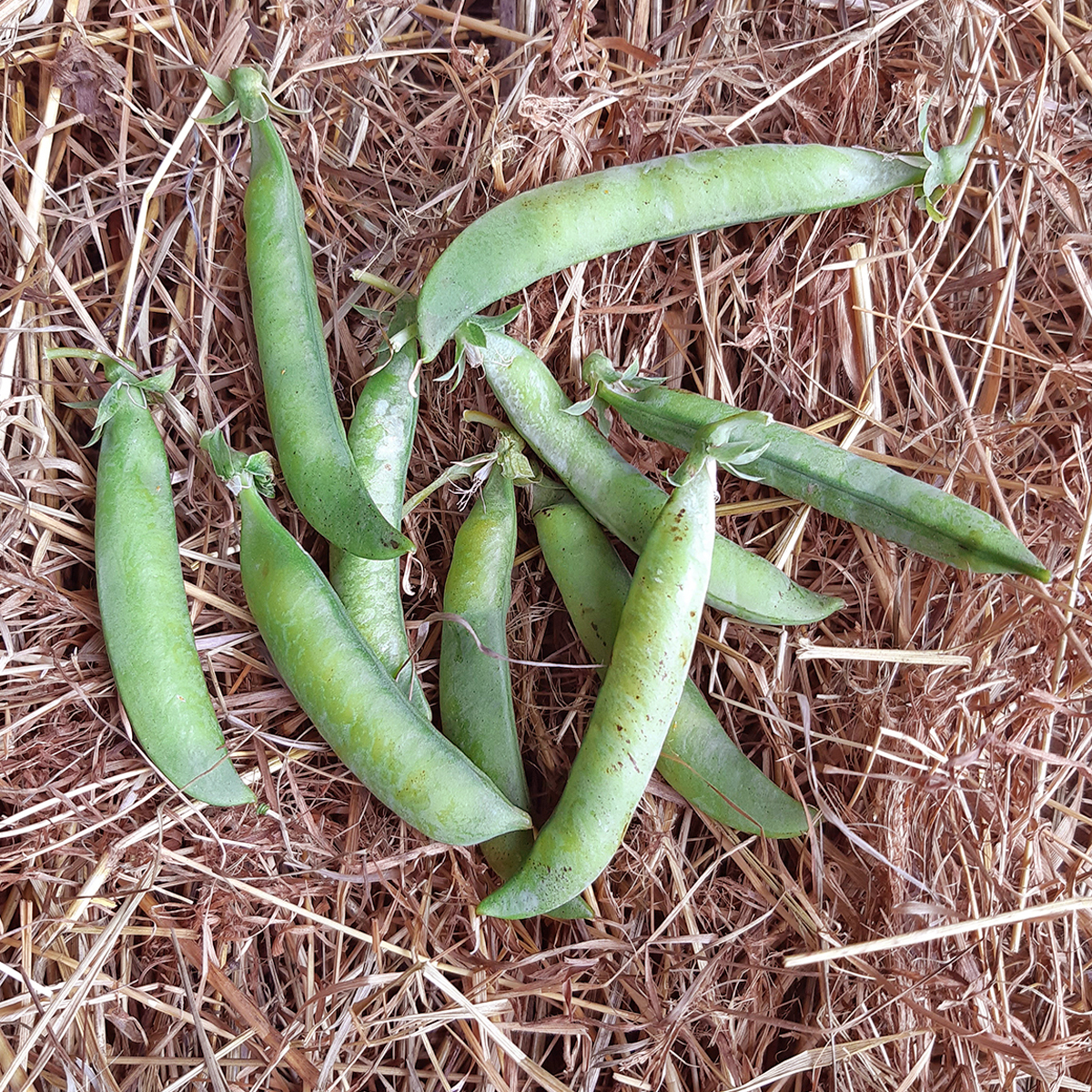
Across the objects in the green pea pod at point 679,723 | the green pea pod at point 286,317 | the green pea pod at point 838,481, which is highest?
the green pea pod at point 286,317

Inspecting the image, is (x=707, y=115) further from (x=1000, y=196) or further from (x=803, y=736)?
(x=803, y=736)

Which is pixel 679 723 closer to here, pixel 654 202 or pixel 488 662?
pixel 488 662

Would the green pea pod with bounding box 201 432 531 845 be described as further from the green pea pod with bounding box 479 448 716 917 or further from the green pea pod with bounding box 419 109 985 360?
the green pea pod with bounding box 419 109 985 360

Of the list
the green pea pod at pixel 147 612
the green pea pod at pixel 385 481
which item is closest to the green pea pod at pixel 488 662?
the green pea pod at pixel 385 481

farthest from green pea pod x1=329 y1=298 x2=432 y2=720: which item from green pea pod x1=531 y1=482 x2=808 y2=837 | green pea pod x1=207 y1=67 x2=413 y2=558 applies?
green pea pod x1=531 y1=482 x2=808 y2=837

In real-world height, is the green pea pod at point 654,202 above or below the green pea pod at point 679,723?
above

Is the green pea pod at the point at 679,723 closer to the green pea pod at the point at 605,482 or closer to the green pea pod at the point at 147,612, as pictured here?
the green pea pod at the point at 605,482

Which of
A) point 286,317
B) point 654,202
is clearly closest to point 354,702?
point 286,317
